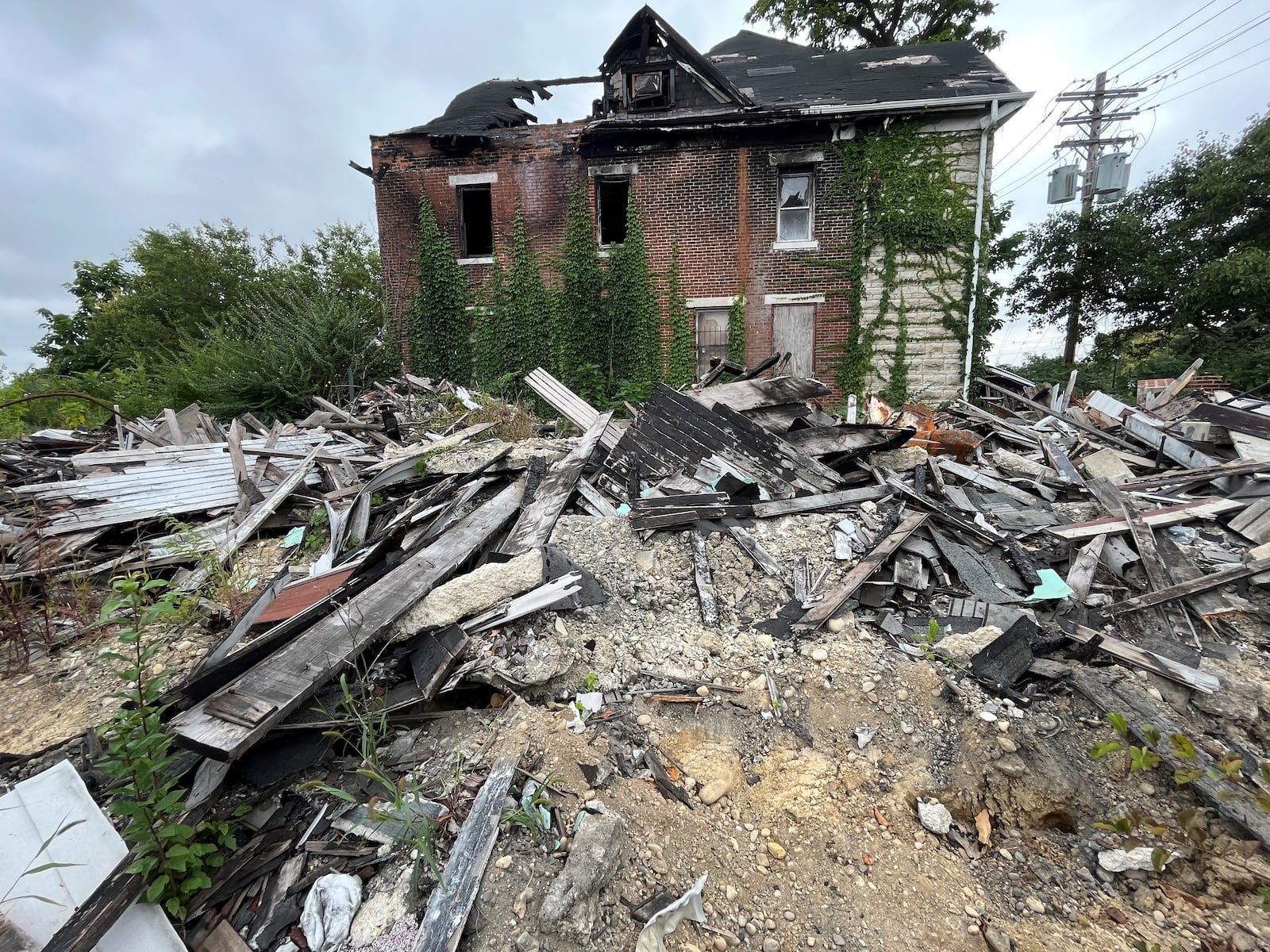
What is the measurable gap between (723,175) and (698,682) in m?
11.6

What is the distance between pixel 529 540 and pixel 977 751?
3264 millimetres

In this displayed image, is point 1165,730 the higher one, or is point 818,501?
point 818,501

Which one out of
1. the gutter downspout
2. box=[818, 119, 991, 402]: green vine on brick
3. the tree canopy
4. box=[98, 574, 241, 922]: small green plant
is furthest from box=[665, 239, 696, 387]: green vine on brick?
the tree canopy

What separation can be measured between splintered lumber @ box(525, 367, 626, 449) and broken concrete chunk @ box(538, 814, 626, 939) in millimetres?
4416

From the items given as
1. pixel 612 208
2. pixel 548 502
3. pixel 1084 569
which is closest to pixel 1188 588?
pixel 1084 569

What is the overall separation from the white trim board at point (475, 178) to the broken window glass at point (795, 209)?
6.63 m

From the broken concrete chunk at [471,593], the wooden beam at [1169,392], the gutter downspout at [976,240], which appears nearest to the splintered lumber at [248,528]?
the broken concrete chunk at [471,593]

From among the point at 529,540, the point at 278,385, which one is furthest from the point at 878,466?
the point at 278,385

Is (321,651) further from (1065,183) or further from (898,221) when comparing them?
(1065,183)

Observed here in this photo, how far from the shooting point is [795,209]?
461 inches

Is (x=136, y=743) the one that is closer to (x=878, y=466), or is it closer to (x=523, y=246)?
(x=878, y=466)

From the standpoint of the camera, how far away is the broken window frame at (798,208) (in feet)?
37.9

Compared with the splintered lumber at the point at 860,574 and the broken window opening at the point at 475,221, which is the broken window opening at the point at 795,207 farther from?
the splintered lumber at the point at 860,574

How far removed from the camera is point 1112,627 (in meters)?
3.86
